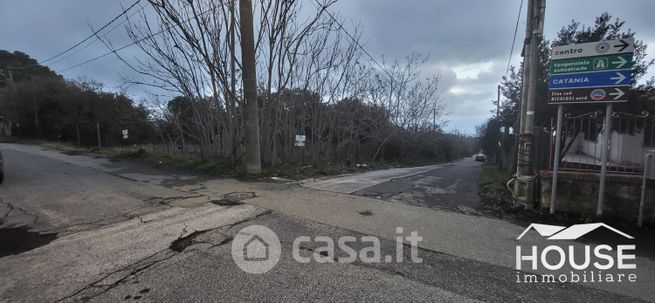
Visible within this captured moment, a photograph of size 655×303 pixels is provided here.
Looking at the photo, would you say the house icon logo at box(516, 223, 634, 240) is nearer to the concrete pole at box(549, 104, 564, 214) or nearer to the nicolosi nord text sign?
the concrete pole at box(549, 104, 564, 214)

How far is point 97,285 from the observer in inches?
118

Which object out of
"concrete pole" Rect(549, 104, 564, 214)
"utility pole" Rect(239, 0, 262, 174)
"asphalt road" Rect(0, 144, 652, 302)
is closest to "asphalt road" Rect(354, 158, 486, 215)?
"asphalt road" Rect(0, 144, 652, 302)

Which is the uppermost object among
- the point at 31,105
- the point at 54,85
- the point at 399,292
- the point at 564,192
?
the point at 54,85

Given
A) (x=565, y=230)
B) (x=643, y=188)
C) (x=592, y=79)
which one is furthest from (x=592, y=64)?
(x=565, y=230)

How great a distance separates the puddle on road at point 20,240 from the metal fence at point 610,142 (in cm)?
801

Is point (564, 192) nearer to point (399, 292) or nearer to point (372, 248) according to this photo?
point (372, 248)

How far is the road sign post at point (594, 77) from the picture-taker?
195 inches

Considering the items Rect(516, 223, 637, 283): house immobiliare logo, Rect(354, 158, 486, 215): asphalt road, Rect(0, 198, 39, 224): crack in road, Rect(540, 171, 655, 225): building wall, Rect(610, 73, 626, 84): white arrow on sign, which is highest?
Rect(610, 73, 626, 84): white arrow on sign

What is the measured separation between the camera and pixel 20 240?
4254 millimetres

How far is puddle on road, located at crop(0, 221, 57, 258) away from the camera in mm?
3928

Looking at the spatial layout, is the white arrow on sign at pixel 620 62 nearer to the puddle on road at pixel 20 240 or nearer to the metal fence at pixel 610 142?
the metal fence at pixel 610 142

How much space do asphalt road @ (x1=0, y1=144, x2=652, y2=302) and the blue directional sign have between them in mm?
2549

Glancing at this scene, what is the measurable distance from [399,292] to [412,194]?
4.58 m

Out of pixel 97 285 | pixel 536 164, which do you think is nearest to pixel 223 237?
pixel 97 285
